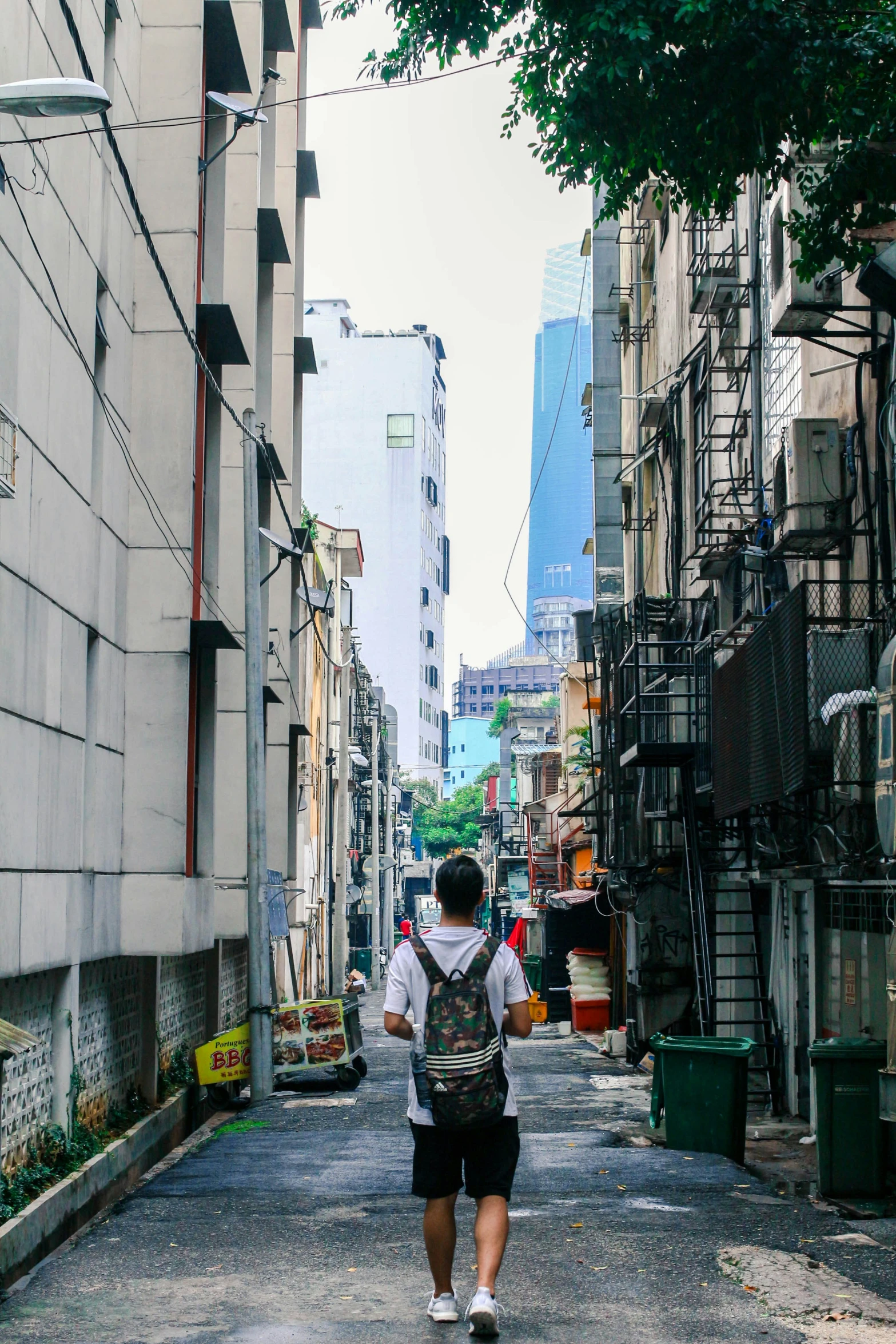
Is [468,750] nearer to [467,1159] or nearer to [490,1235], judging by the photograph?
[467,1159]

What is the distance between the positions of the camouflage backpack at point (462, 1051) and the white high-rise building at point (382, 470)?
110 metres

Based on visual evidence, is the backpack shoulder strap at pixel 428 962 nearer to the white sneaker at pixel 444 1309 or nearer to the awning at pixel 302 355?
the white sneaker at pixel 444 1309

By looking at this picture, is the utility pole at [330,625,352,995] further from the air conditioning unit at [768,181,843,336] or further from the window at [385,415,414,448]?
the window at [385,415,414,448]

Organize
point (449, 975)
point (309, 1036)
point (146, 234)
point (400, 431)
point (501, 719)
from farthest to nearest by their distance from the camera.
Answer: point (501, 719) < point (400, 431) < point (309, 1036) < point (146, 234) < point (449, 975)

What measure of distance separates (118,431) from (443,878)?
8.80m

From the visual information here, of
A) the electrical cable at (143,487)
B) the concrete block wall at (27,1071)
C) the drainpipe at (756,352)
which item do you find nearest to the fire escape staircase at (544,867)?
the drainpipe at (756,352)

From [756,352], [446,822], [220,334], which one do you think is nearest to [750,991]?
[756,352]

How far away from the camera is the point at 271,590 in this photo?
25.5 meters

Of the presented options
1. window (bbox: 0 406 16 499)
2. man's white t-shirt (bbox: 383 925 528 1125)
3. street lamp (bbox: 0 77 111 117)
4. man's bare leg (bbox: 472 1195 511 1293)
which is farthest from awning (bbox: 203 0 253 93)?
man's bare leg (bbox: 472 1195 511 1293)

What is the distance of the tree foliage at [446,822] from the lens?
116 meters

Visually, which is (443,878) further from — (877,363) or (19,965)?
(877,363)

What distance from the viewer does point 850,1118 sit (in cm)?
980

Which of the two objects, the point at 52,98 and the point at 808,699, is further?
the point at 808,699

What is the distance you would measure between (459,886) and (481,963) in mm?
336
